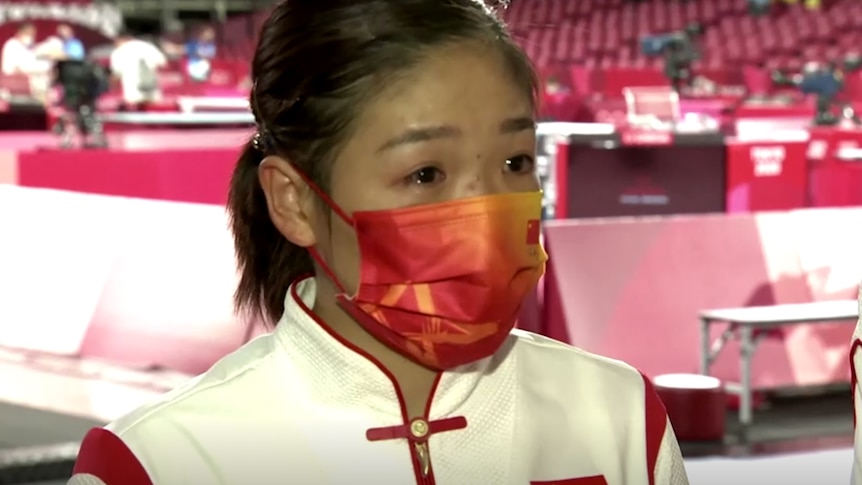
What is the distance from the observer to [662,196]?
25.9 feet

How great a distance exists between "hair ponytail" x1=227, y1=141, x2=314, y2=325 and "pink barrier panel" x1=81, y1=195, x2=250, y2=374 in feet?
7.16

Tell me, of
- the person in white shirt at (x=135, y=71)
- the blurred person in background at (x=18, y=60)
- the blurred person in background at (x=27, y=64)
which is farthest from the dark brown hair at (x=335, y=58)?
the blurred person in background at (x=18, y=60)

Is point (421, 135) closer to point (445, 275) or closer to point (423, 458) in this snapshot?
point (445, 275)

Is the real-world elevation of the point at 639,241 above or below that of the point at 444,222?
below

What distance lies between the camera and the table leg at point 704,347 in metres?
4.76

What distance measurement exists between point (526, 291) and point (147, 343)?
8.98 feet

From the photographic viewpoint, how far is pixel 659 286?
491 centimetres

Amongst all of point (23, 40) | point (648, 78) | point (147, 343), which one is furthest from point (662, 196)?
point (23, 40)

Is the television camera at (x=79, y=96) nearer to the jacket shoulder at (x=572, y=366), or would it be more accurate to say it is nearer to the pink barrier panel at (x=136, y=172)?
the pink barrier panel at (x=136, y=172)

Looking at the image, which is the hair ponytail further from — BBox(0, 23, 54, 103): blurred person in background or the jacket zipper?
BBox(0, 23, 54, 103): blurred person in background

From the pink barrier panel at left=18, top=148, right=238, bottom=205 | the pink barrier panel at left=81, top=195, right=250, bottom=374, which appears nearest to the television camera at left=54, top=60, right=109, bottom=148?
the pink barrier panel at left=18, top=148, right=238, bottom=205

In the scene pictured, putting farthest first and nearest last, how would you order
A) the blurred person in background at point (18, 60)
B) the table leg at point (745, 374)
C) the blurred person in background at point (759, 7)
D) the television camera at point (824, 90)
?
the blurred person in background at point (759, 7) → the blurred person in background at point (18, 60) → the television camera at point (824, 90) → the table leg at point (745, 374)

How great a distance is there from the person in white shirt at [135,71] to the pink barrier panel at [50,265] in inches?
287

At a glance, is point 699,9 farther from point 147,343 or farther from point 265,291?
point 265,291
